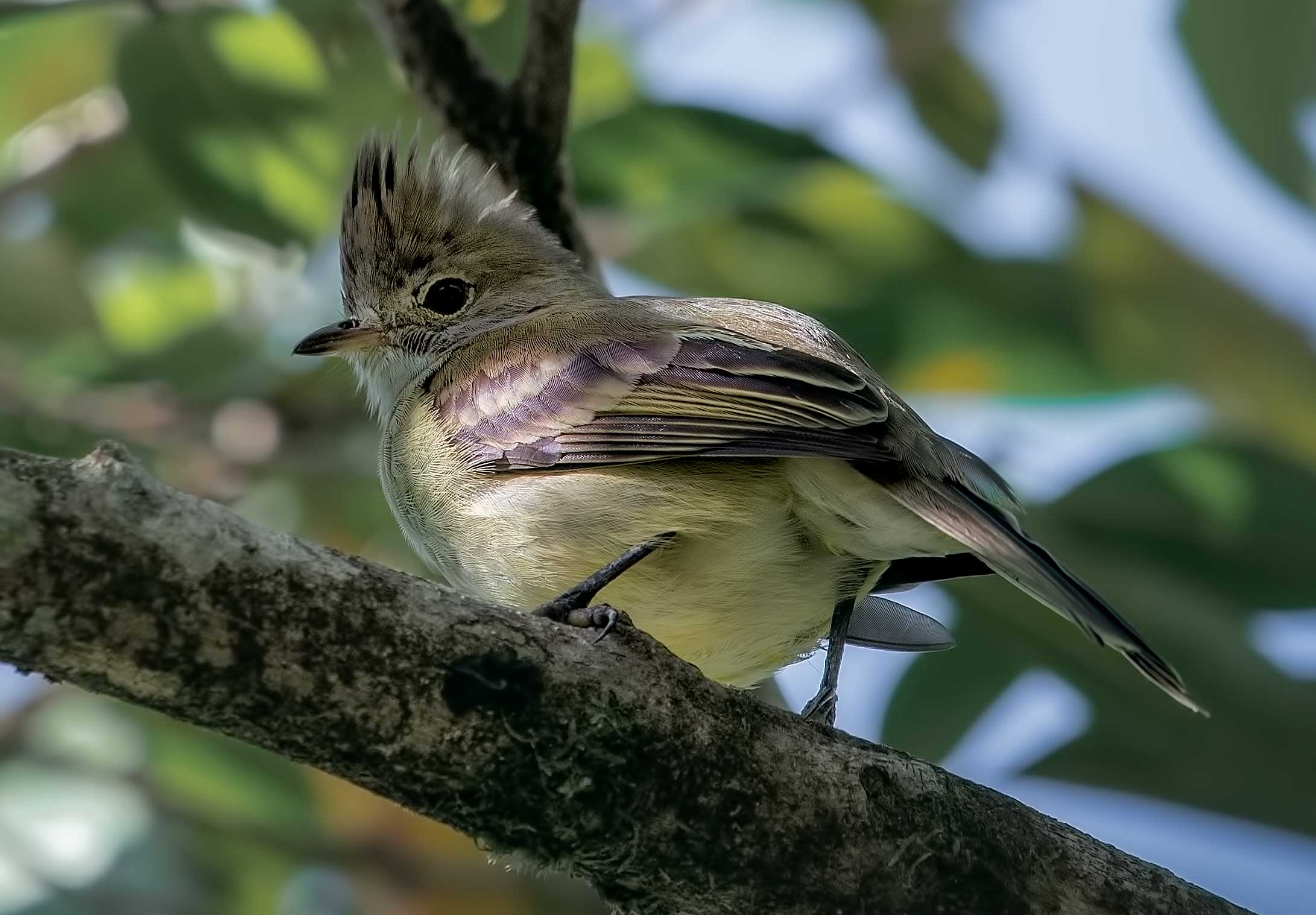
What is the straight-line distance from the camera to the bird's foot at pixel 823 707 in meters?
3.36

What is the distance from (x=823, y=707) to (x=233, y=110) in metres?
2.85

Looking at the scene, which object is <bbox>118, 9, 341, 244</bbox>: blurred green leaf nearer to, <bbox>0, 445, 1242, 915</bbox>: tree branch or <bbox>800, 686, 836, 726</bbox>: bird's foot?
<bbox>800, 686, 836, 726</bbox>: bird's foot

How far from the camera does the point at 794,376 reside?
10.8 ft

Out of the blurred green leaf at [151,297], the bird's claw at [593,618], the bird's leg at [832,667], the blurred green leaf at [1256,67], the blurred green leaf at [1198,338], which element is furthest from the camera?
the blurred green leaf at [151,297]

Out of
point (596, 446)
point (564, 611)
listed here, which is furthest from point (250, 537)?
point (596, 446)

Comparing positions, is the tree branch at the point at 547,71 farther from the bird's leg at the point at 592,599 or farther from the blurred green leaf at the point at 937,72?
the blurred green leaf at the point at 937,72

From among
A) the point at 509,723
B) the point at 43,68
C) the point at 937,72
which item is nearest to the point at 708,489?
the point at 509,723

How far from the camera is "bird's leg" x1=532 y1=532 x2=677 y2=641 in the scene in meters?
2.60

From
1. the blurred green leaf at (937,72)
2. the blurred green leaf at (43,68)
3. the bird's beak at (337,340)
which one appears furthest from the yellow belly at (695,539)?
the blurred green leaf at (937,72)

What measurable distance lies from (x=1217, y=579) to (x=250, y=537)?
3841 millimetres

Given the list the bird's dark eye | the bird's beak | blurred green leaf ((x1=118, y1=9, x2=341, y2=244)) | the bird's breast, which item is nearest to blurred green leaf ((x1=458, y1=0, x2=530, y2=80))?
blurred green leaf ((x1=118, y1=9, x2=341, y2=244))

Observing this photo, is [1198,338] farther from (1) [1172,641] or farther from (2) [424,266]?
(2) [424,266]

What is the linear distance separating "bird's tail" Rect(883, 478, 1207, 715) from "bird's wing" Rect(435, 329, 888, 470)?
0.17 metres

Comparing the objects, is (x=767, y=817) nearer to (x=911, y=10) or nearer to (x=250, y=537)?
(x=250, y=537)
